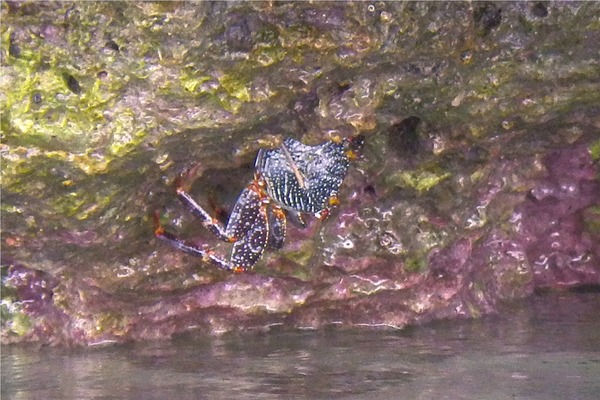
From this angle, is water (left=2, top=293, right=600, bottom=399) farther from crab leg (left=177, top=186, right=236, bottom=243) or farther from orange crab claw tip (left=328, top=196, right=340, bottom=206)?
orange crab claw tip (left=328, top=196, right=340, bottom=206)

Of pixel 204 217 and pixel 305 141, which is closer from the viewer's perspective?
pixel 305 141

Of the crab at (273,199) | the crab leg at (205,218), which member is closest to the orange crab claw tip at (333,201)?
the crab at (273,199)

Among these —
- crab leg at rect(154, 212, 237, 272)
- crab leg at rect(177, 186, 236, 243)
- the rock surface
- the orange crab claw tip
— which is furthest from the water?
the orange crab claw tip

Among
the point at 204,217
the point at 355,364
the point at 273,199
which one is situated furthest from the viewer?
the point at 273,199

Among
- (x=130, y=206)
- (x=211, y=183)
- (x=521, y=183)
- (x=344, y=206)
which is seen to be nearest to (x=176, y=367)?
(x=130, y=206)

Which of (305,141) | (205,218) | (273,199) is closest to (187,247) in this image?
(205,218)

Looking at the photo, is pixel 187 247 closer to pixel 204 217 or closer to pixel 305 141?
pixel 204 217
